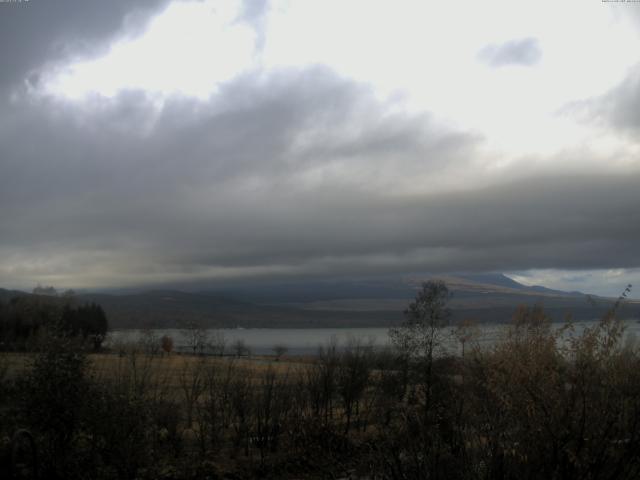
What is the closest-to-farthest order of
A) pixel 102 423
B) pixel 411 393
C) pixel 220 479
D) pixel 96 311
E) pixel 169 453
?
1. pixel 102 423
2. pixel 220 479
3. pixel 169 453
4. pixel 411 393
5. pixel 96 311

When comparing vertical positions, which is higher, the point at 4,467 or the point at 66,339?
the point at 66,339

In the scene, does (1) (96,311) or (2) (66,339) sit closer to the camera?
(2) (66,339)

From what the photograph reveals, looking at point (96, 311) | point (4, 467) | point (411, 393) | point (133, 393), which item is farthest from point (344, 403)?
point (96, 311)

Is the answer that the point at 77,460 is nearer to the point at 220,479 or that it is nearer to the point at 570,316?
the point at 220,479

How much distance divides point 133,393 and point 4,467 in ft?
10.4

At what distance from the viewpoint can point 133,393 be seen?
14.7m

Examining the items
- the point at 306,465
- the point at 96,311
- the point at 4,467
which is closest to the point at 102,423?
the point at 4,467

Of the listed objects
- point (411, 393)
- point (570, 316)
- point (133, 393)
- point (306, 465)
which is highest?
point (570, 316)

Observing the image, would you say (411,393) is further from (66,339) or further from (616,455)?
(616,455)

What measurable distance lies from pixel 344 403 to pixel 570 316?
17389 millimetres

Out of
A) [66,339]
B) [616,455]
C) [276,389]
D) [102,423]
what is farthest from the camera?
[276,389]

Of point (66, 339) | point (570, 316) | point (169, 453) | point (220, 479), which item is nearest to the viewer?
point (570, 316)

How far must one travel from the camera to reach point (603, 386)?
7.13 metres

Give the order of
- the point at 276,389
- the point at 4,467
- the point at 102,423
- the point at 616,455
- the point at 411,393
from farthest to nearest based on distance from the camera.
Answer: the point at 411,393 < the point at 276,389 < the point at 102,423 < the point at 4,467 < the point at 616,455
